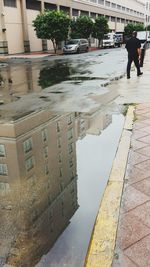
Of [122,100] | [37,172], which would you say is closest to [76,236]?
[37,172]

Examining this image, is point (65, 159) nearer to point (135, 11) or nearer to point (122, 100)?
point (122, 100)

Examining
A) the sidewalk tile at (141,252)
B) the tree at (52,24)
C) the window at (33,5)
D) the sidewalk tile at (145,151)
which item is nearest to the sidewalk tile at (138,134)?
the sidewalk tile at (145,151)

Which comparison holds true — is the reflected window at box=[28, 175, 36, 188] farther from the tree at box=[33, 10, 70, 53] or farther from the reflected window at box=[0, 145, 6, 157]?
the tree at box=[33, 10, 70, 53]

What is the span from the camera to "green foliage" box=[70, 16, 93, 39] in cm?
4462

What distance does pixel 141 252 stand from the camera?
2.83m

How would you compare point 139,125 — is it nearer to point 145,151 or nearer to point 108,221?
point 145,151

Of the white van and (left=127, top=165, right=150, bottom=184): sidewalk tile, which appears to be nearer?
(left=127, top=165, right=150, bottom=184): sidewalk tile

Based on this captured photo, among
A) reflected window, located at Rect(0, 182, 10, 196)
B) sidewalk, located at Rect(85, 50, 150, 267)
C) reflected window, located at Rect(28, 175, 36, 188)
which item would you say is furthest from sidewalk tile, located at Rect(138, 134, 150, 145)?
reflected window, located at Rect(0, 182, 10, 196)

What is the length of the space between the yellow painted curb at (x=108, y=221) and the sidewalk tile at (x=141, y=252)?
0.18m

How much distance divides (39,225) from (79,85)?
9837 mm

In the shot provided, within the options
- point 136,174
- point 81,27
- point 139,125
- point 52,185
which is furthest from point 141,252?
point 81,27

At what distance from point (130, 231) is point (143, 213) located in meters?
0.38

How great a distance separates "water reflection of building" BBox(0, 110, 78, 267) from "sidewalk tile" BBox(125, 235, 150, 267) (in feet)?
2.71

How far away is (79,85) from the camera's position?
1271 cm
